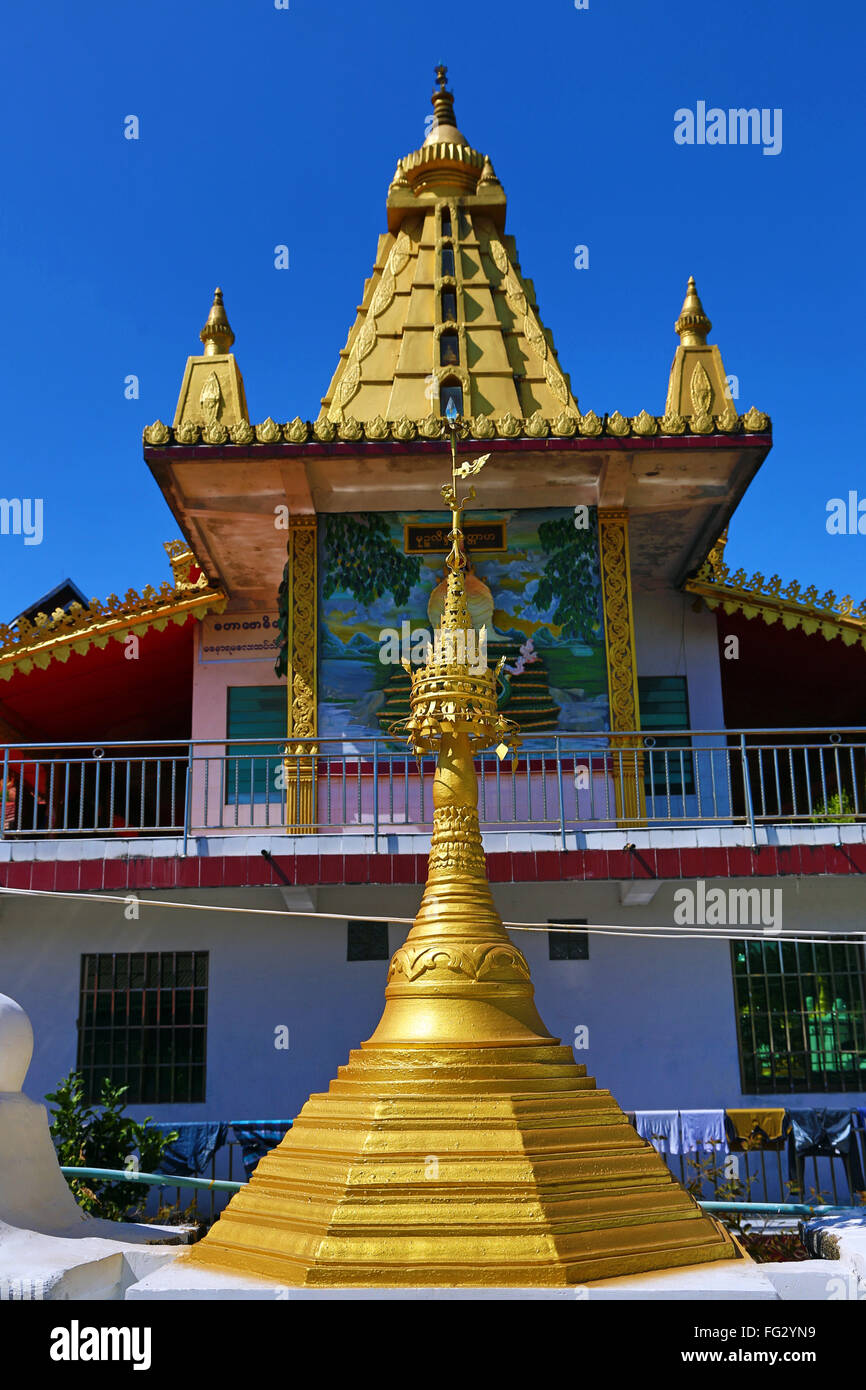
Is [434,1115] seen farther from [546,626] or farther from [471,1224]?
[546,626]

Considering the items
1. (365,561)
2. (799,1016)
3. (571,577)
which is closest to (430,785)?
(365,561)

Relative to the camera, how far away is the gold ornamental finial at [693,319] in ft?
55.5

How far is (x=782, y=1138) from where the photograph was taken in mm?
10188

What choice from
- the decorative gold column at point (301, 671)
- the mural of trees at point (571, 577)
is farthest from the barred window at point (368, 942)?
the mural of trees at point (571, 577)

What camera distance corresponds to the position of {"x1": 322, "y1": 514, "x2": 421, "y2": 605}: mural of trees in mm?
13531

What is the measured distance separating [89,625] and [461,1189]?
33.4 feet

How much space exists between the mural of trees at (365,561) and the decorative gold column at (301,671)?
0.22 m

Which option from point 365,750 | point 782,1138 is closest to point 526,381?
point 365,750

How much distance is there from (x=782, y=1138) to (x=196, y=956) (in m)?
5.62

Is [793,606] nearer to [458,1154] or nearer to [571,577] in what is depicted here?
[571,577]

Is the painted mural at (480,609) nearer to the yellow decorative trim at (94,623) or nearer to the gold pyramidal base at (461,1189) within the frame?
the yellow decorative trim at (94,623)

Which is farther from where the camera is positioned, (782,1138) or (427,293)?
(427,293)
